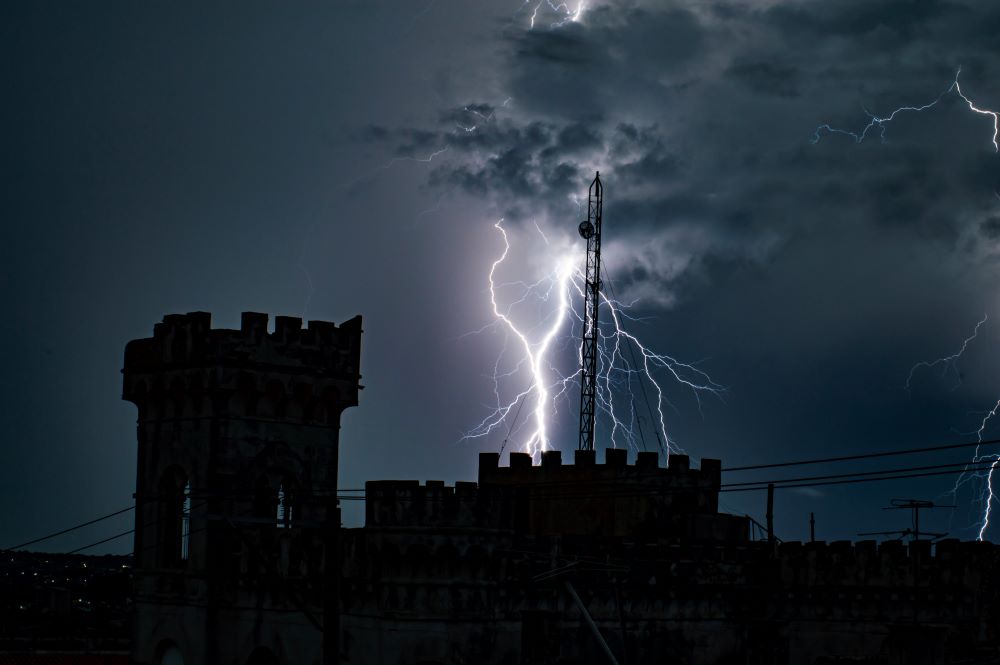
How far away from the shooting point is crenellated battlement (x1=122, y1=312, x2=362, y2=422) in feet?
111

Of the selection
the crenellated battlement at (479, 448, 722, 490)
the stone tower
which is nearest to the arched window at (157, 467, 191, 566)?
the stone tower

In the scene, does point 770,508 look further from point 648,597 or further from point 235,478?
point 235,478

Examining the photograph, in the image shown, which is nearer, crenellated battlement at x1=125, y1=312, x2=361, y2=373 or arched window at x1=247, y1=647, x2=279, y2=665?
arched window at x1=247, y1=647, x2=279, y2=665

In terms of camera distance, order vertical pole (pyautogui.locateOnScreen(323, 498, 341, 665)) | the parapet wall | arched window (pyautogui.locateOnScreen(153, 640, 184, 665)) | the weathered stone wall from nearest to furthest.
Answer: vertical pole (pyautogui.locateOnScreen(323, 498, 341, 665)) → the weathered stone wall → arched window (pyautogui.locateOnScreen(153, 640, 184, 665)) → the parapet wall

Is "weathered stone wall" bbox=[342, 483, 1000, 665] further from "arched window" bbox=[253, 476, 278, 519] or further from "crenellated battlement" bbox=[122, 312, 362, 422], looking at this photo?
"crenellated battlement" bbox=[122, 312, 362, 422]

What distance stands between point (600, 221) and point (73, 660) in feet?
82.4

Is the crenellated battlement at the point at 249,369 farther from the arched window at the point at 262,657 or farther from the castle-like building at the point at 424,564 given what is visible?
the arched window at the point at 262,657

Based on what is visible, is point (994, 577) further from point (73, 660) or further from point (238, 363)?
point (73, 660)

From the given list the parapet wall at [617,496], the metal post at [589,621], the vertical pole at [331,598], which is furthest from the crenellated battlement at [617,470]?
the vertical pole at [331,598]

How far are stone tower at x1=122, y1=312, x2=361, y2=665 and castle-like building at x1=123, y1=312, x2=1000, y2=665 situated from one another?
0.18 feet

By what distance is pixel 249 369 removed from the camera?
112 feet

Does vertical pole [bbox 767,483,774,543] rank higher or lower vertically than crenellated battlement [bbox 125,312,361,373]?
lower

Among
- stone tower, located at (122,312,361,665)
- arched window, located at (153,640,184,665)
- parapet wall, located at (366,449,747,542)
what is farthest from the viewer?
parapet wall, located at (366,449,747,542)

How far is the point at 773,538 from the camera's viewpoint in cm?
3859
